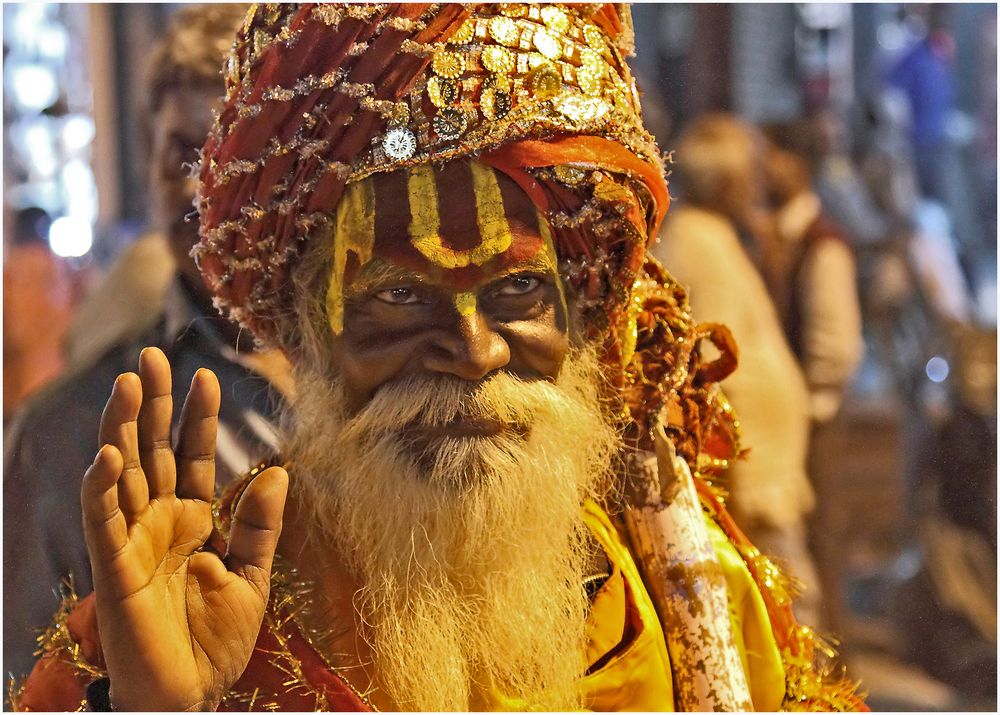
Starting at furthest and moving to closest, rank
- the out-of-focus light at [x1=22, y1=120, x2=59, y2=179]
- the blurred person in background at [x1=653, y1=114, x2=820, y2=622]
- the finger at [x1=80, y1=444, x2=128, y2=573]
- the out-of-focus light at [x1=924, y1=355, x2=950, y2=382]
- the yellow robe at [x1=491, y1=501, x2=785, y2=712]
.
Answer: the out-of-focus light at [x1=924, y1=355, x2=950, y2=382], the out-of-focus light at [x1=22, y1=120, x2=59, y2=179], the blurred person in background at [x1=653, y1=114, x2=820, y2=622], the yellow robe at [x1=491, y1=501, x2=785, y2=712], the finger at [x1=80, y1=444, x2=128, y2=573]

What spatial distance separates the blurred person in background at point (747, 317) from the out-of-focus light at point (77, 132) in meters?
0.87

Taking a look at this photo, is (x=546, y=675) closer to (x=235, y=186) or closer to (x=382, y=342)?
(x=382, y=342)

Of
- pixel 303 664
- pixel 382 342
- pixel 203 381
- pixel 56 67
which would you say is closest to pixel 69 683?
pixel 303 664

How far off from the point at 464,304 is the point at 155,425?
0.33 metres

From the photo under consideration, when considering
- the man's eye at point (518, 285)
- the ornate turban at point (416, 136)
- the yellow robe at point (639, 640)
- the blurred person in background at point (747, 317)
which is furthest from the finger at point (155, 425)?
the blurred person in background at point (747, 317)

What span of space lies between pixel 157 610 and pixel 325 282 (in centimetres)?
39

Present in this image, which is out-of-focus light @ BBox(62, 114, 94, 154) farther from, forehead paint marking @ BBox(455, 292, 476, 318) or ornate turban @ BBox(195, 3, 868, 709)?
forehead paint marking @ BBox(455, 292, 476, 318)

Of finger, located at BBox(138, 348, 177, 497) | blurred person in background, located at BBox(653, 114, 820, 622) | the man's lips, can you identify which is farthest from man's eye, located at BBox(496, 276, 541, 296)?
finger, located at BBox(138, 348, 177, 497)

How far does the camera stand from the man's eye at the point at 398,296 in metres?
1.18

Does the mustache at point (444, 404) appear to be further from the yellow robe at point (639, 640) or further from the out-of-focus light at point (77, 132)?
the out-of-focus light at point (77, 132)

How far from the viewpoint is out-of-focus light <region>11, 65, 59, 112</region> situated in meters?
1.53

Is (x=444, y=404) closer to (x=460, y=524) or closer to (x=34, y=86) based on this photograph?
(x=460, y=524)

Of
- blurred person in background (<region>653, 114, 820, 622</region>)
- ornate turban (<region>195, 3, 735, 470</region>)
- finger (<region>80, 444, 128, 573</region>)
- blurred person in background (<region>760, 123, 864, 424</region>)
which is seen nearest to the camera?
finger (<region>80, 444, 128, 573</region>)

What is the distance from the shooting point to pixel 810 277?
178 cm
